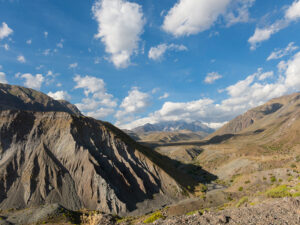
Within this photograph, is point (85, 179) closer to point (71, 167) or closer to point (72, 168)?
point (72, 168)

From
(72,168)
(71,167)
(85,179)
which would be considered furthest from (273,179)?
(71,167)

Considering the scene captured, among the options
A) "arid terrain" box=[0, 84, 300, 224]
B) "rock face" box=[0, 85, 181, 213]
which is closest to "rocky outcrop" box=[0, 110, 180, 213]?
"rock face" box=[0, 85, 181, 213]

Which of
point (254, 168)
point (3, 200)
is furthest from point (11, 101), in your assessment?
point (254, 168)

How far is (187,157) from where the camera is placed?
136625 millimetres

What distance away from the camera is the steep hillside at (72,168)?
4503cm

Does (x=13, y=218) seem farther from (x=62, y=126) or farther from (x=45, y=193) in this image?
(x=62, y=126)

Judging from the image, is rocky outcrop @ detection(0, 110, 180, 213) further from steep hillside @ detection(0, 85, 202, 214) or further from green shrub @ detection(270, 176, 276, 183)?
green shrub @ detection(270, 176, 276, 183)

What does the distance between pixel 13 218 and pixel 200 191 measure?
4808cm

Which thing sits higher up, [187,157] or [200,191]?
[187,157]

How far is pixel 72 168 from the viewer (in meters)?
52.2

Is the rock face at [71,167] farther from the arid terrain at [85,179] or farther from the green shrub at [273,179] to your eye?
the green shrub at [273,179]

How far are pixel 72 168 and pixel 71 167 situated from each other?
0.48m

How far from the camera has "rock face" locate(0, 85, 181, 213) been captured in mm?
45000

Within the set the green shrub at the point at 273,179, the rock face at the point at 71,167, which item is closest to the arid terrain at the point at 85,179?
the rock face at the point at 71,167
